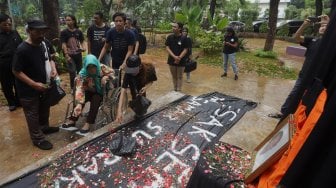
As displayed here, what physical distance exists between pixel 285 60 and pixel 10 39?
10.5 m

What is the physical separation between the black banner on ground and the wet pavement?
0.96 ft

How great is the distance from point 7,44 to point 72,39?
4.24ft

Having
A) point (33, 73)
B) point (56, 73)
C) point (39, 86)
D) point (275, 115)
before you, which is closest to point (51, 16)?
point (56, 73)

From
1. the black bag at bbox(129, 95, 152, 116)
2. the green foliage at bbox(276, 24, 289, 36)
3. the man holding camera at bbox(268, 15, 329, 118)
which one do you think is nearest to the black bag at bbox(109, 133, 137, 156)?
the black bag at bbox(129, 95, 152, 116)

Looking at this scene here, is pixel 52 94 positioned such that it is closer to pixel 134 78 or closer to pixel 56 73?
pixel 56 73

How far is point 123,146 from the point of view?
11.8 feet

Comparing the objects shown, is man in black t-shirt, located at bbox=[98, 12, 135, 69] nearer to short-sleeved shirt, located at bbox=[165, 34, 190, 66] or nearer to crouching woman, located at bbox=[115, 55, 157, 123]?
crouching woman, located at bbox=[115, 55, 157, 123]

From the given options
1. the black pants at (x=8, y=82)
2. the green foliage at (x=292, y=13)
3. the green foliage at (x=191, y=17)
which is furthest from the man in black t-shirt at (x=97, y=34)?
the green foliage at (x=292, y=13)

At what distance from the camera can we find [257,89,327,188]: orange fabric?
1427 mm

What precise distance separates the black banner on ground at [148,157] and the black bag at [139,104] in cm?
16

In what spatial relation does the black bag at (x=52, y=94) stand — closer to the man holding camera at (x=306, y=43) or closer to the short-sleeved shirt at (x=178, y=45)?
the short-sleeved shirt at (x=178, y=45)

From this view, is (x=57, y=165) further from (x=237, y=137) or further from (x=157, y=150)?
(x=237, y=137)

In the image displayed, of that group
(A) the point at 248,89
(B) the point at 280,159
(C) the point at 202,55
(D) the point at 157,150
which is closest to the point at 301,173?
(B) the point at 280,159

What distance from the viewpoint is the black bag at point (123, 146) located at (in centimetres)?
351
